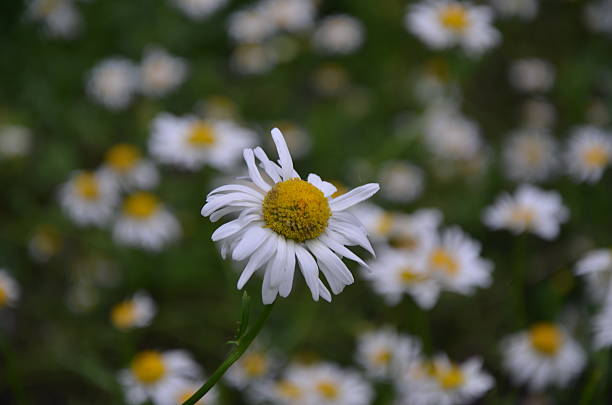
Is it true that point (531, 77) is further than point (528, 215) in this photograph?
Yes

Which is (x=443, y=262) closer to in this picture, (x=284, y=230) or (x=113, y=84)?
(x=284, y=230)

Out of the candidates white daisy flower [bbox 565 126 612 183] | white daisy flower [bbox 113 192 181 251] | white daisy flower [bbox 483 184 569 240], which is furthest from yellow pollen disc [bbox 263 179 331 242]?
white daisy flower [bbox 565 126 612 183]

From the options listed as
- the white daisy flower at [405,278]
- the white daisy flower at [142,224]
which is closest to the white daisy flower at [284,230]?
the white daisy flower at [405,278]

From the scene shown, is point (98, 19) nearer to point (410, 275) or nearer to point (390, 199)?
point (390, 199)

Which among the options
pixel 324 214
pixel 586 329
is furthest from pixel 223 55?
pixel 324 214

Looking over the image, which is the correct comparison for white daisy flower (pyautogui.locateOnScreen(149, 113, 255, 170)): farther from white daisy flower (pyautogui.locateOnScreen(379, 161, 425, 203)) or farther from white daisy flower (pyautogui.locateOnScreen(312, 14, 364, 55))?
white daisy flower (pyautogui.locateOnScreen(312, 14, 364, 55))

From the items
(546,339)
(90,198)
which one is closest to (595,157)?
(546,339)
